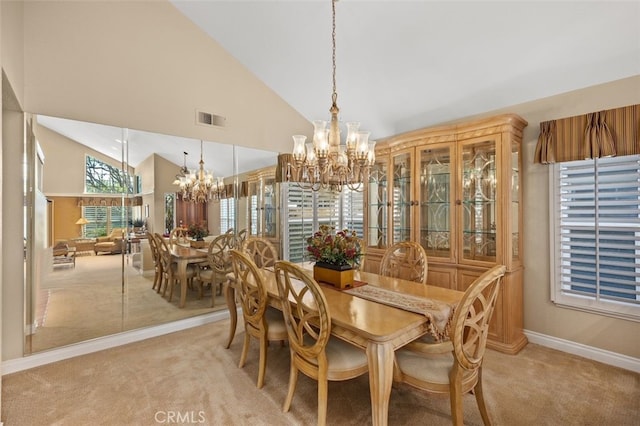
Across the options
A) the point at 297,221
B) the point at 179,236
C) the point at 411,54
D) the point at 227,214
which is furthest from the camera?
the point at 297,221

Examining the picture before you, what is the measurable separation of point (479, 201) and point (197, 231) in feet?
10.9

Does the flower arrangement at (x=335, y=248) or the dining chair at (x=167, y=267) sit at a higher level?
the flower arrangement at (x=335, y=248)

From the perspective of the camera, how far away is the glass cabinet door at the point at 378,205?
13.1 feet

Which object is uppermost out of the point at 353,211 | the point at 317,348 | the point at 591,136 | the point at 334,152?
the point at 591,136

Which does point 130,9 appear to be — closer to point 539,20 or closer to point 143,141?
point 143,141

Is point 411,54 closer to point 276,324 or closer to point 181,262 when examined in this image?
point 276,324

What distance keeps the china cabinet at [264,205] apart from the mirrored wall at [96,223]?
80cm

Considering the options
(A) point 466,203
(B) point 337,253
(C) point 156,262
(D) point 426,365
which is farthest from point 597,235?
(C) point 156,262

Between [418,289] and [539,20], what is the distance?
2.30m

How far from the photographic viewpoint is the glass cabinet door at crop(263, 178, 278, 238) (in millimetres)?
4359

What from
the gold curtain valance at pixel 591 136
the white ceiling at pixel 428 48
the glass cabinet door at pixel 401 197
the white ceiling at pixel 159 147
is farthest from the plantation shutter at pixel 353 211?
the gold curtain valance at pixel 591 136

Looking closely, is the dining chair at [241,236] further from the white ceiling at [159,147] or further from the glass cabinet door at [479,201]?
the glass cabinet door at [479,201]

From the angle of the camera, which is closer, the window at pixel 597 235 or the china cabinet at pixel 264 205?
the window at pixel 597 235

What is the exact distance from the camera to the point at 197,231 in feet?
12.4
